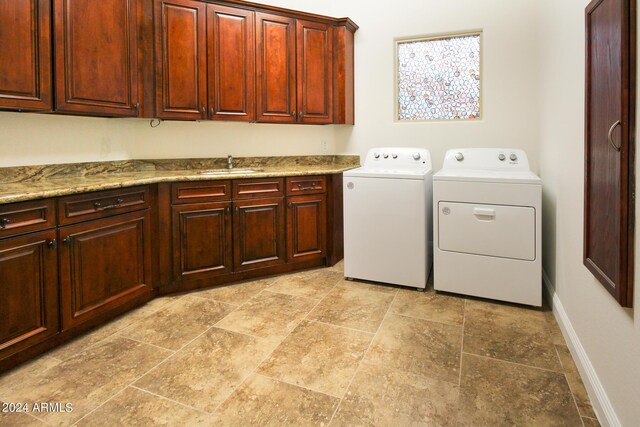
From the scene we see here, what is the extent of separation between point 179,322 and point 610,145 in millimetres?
2288

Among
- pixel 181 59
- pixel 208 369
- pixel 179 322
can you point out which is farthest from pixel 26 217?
pixel 181 59

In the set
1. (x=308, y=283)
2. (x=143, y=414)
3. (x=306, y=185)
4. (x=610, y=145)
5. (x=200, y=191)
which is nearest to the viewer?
(x=610, y=145)

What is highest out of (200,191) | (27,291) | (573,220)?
(200,191)

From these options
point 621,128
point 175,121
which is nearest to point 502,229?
point 621,128

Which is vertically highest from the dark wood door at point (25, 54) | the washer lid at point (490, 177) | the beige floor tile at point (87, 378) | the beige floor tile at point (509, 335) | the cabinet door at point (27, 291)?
the dark wood door at point (25, 54)

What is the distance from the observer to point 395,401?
1.68 metres

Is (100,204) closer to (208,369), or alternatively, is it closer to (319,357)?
(208,369)

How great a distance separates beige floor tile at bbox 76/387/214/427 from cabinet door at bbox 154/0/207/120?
2.02m

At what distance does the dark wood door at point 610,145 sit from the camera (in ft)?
4.16

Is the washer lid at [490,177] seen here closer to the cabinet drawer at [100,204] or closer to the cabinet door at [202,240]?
the cabinet door at [202,240]

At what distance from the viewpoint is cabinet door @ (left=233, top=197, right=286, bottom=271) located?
308 centimetres

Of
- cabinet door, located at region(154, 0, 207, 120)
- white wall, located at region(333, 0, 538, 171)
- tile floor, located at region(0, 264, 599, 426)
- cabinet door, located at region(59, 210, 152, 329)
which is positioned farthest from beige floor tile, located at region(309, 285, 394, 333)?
cabinet door, located at region(154, 0, 207, 120)

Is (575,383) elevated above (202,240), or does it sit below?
below

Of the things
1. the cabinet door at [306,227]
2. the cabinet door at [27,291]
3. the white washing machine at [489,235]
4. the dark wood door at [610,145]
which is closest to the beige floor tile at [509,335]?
the white washing machine at [489,235]
